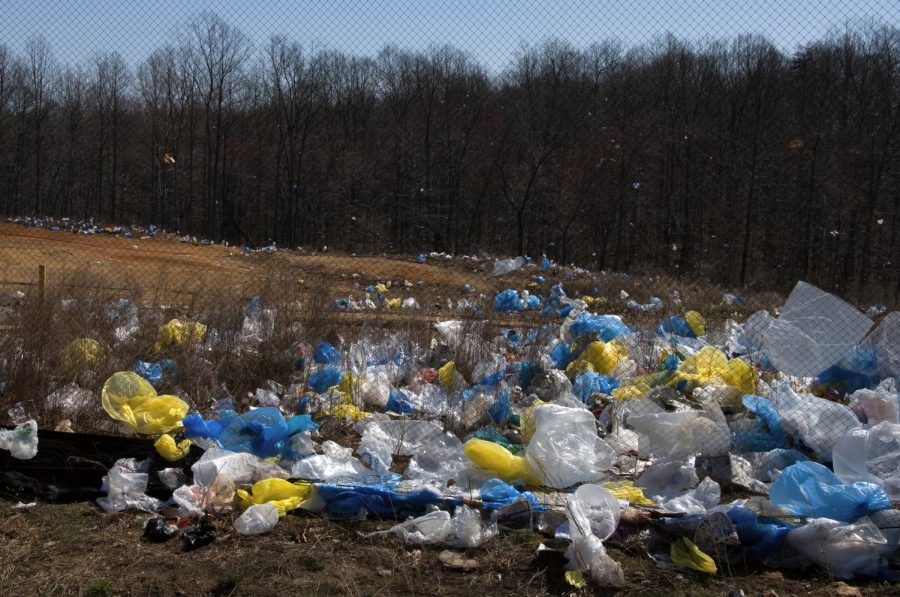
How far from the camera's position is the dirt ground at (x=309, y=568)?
8.49 feet

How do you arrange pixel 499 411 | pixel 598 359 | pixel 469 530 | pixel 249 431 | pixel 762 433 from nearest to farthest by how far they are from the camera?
pixel 469 530 < pixel 249 431 < pixel 762 433 < pixel 499 411 < pixel 598 359

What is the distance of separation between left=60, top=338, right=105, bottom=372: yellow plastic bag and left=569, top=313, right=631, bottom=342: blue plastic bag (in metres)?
3.30

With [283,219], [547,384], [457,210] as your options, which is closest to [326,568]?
[547,384]

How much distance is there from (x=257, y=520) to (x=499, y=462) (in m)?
1.09

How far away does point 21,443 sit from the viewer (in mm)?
3490

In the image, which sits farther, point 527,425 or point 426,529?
point 527,425

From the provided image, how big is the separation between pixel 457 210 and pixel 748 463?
26.1m

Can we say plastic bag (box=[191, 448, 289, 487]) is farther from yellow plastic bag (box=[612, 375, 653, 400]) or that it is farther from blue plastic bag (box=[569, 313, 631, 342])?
blue plastic bag (box=[569, 313, 631, 342])

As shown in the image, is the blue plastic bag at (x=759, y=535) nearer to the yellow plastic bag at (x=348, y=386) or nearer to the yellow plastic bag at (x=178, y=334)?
the yellow plastic bag at (x=348, y=386)

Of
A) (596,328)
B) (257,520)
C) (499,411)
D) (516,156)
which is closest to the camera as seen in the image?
(257,520)

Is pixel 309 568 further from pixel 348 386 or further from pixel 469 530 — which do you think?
pixel 348 386

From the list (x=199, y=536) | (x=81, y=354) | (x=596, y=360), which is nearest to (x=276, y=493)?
(x=199, y=536)

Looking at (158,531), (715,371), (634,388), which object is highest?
(715,371)

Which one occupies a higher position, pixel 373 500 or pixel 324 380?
pixel 324 380
